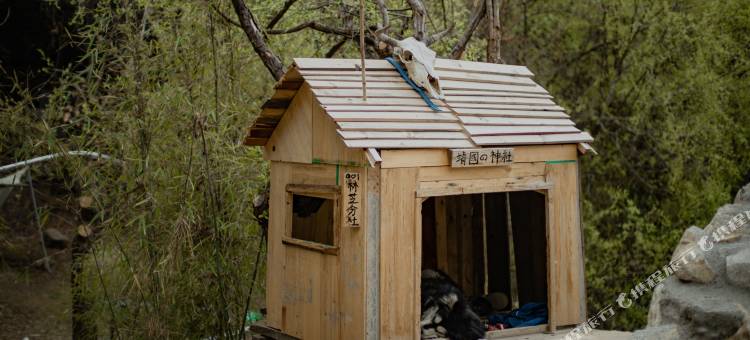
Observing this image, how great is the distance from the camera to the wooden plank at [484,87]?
6254 mm

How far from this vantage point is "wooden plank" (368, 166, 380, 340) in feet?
17.3

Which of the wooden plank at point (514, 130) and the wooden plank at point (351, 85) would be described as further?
the wooden plank at point (514, 130)

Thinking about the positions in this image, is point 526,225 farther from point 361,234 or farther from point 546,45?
point 546,45

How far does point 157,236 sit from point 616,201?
7.39 m

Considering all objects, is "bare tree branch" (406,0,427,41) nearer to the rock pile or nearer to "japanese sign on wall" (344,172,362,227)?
"japanese sign on wall" (344,172,362,227)

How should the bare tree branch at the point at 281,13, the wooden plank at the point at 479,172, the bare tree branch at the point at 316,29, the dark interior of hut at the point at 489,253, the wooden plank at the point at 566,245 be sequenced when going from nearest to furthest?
the wooden plank at the point at 479,172 < the wooden plank at the point at 566,245 < the dark interior of hut at the point at 489,253 < the bare tree branch at the point at 316,29 < the bare tree branch at the point at 281,13

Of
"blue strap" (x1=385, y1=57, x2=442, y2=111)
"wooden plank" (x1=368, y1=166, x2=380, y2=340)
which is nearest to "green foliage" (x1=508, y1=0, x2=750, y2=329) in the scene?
"blue strap" (x1=385, y1=57, x2=442, y2=111)

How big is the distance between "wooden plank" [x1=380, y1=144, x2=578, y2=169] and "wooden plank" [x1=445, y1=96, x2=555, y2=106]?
0.50m

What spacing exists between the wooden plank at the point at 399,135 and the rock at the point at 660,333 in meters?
1.65

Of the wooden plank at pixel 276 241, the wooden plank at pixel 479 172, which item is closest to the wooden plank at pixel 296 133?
the wooden plank at pixel 276 241

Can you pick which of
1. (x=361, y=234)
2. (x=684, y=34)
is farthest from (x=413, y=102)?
(x=684, y=34)

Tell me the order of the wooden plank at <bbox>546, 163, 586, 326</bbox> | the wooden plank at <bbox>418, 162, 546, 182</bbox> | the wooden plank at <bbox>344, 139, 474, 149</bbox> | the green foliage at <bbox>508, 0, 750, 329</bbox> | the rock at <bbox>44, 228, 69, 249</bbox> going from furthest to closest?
the rock at <bbox>44, 228, 69, 249</bbox>, the green foliage at <bbox>508, 0, 750, 329</bbox>, the wooden plank at <bbox>546, 163, 586, 326</bbox>, the wooden plank at <bbox>418, 162, 546, 182</bbox>, the wooden plank at <bbox>344, 139, 474, 149</bbox>

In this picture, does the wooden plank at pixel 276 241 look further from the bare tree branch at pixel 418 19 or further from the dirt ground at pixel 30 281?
the dirt ground at pixel 30 281

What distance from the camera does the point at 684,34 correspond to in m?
11.5
